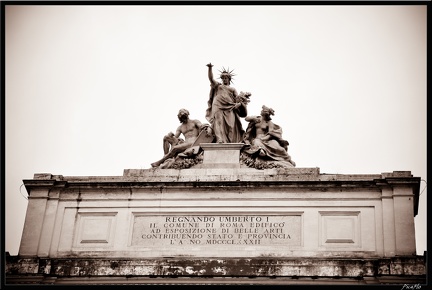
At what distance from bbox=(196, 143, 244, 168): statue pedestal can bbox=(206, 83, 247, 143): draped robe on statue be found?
409 mm

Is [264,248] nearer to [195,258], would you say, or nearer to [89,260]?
[195,258]

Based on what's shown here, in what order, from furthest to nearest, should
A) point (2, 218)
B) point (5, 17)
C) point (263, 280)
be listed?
point (5, 17), point (2, 218), point (263, 280)

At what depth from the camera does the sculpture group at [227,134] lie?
22.3 m

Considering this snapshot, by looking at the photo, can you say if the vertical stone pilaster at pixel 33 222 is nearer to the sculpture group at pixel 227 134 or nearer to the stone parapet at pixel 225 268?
the stone parapet at pixel 225 268

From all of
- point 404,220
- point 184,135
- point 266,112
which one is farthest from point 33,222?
point 404,220

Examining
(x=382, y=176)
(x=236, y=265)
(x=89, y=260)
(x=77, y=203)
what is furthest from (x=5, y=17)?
(x=382, y=176)

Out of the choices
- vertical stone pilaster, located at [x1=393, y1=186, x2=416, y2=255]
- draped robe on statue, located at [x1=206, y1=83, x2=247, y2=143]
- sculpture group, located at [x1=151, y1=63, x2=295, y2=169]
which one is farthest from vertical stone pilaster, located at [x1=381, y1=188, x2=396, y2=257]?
draped robe on statue, located at [x1=206, y1=83, x2=247, y2=143]

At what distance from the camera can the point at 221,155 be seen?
22453 millimetres

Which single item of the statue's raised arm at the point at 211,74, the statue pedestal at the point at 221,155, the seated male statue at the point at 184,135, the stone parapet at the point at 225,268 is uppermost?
the statue's raised arm at the point at 211,74

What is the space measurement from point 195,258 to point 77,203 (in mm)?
3779

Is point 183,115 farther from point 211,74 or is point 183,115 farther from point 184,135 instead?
point 211,74

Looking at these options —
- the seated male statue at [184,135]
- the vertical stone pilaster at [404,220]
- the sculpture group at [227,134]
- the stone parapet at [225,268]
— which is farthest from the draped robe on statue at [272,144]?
the stone parapet at [225,268]

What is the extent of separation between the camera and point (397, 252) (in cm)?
1961

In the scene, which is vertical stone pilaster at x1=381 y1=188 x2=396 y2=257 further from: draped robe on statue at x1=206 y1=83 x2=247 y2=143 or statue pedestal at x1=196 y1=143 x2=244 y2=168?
draped robe on statue at x1=206 y1=83 x2=247 y2=143
